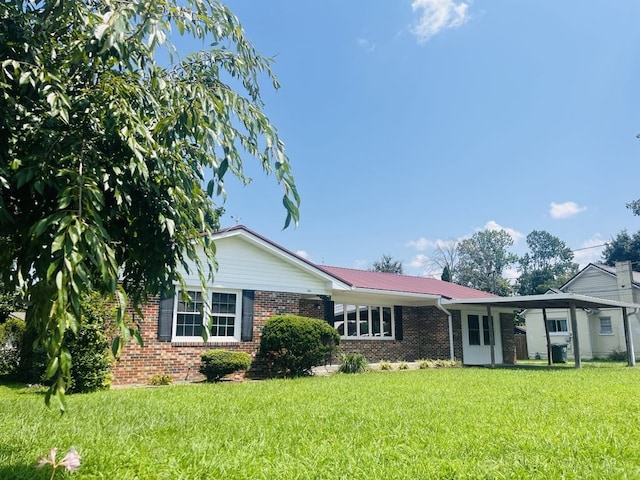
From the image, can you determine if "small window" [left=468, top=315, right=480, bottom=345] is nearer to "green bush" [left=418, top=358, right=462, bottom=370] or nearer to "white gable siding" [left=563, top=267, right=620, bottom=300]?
"green bush" [left=418, top=358, right=462, bottom=370]

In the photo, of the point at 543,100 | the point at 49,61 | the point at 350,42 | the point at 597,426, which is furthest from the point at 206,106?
the point at 543,100

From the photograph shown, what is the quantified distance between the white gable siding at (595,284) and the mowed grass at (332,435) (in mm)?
24905

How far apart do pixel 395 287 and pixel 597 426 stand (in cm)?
1291

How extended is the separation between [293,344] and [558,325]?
2529 cm

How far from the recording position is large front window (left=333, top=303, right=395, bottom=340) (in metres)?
18.0

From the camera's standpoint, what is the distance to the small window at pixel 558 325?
103 feet

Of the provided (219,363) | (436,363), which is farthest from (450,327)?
(219,363)

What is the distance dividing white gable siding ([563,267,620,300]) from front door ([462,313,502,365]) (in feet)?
45.5

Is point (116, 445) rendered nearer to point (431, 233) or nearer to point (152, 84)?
point (152, 84)

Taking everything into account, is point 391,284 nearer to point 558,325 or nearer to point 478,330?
point 478,330

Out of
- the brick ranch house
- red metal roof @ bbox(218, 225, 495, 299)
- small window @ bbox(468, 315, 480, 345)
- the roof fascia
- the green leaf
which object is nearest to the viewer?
the green leaf

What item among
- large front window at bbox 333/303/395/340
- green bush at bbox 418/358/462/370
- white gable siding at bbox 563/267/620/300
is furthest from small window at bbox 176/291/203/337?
white gable siding at bbox 563/267/620/300

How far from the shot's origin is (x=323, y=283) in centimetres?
1573

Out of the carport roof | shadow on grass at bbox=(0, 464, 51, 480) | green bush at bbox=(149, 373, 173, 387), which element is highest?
the carport roof
